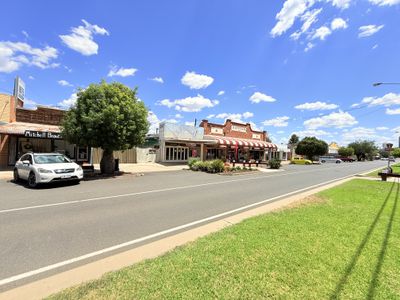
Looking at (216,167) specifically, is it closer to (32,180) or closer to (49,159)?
(49,159)

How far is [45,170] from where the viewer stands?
11.2m

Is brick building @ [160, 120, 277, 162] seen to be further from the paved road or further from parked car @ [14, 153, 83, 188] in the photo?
the paved road

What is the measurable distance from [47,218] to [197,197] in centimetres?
523

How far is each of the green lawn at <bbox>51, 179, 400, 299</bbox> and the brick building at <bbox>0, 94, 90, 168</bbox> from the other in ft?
58.4

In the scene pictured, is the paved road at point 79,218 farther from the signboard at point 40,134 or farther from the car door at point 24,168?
the signboard at point 40,134

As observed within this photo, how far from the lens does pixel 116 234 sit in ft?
17.6

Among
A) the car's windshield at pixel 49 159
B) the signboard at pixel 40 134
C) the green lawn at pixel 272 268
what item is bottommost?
the green lawn at pixel 272 268

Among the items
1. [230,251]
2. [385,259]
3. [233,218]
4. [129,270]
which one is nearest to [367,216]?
[385,259]

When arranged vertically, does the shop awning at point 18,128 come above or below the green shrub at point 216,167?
above

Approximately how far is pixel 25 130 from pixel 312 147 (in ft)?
181

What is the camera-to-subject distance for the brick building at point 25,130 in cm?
1790

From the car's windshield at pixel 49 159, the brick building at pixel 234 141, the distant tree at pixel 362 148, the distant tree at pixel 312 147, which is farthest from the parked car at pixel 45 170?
the distant tree at pixel 362 148

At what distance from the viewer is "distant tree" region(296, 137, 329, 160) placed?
184ft

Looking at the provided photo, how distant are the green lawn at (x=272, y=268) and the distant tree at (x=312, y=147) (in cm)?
5497
